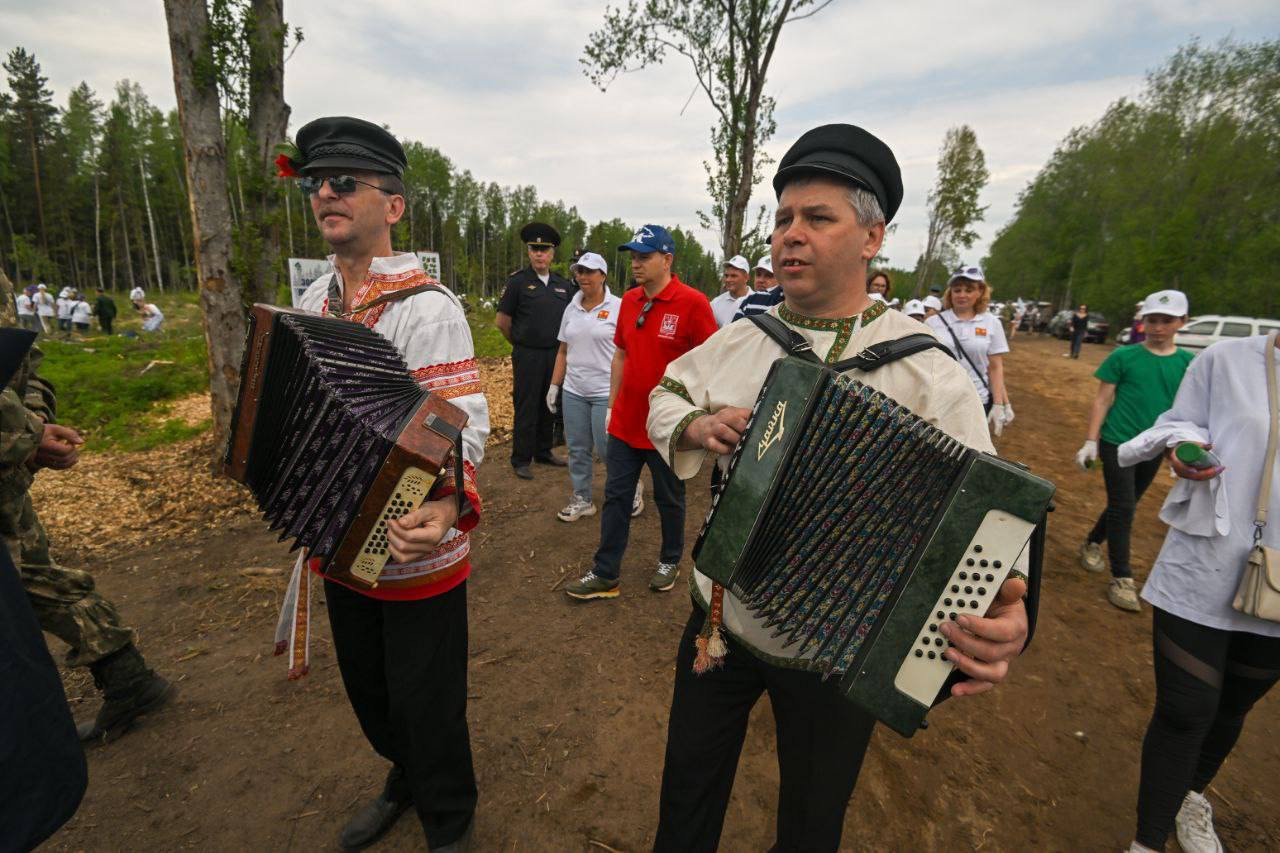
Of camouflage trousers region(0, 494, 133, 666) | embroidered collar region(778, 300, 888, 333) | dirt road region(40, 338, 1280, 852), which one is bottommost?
dirt road region(40, 338, 1280, 852)

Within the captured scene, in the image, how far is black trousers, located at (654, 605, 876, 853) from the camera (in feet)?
5.48

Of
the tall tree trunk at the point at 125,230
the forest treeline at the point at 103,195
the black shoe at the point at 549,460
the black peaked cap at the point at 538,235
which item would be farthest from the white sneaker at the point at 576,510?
the tall tree trunk at the point at 125,230

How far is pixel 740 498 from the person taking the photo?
A: 146 centimetres

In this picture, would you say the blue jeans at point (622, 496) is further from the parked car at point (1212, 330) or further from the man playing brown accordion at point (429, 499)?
the parked car at point (1212, 330)

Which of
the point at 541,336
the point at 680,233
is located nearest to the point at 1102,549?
the point at 541,336

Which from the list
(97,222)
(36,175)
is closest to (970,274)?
(97,222)

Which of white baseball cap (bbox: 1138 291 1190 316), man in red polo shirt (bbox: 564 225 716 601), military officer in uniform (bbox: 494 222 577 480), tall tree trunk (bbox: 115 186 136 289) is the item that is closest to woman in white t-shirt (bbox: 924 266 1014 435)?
white baseball cap (bbox: 1138 291 1190 316)

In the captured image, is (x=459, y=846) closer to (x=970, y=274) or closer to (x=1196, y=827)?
(x=1196, y=827)

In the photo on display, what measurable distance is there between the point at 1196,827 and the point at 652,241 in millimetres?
4363

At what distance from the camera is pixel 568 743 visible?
9.60ft

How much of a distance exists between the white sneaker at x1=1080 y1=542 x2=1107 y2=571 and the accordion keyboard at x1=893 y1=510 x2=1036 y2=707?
16.9 feet

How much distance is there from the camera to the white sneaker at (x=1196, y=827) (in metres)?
2.46

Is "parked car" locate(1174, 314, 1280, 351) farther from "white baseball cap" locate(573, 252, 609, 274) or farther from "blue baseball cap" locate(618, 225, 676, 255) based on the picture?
"blue baseball cap" locate(618, 225, 676, 255)

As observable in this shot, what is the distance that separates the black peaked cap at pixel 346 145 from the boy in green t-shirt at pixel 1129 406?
199 inches
